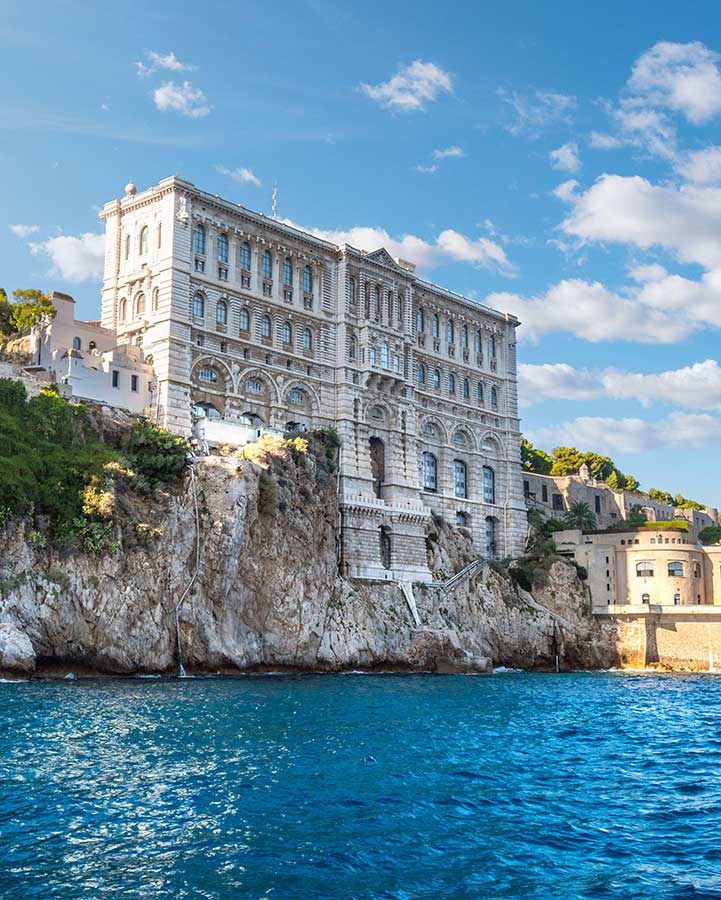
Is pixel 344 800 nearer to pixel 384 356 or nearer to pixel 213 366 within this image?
pixel 213 366

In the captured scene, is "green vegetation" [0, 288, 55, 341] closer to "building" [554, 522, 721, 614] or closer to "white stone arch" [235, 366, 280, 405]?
"white stone arch" [235, 366, 280, 405]

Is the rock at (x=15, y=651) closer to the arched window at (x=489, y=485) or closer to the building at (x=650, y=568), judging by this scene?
the arched window at (x=489, y=485)

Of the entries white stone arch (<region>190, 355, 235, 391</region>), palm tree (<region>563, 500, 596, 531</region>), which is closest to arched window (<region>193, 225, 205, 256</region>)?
white stone arch (<region>190, 355, 235, 391</region>)

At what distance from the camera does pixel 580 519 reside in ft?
307

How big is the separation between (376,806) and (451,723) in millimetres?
15674

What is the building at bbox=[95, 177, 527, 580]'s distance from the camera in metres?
68.1

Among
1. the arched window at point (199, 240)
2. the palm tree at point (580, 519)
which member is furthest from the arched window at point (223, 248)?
the palm tree at point (580, 519)

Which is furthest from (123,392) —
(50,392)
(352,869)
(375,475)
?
(352,869)

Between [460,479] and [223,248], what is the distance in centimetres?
2869

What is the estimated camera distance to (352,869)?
18766mm

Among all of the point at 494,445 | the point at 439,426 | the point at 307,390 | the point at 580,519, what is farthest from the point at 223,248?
the point at 580,519

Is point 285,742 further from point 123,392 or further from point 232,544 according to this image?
point 123,392

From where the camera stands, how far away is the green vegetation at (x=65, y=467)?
51.4 meters

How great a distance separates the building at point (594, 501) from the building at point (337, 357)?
8.59 metres
